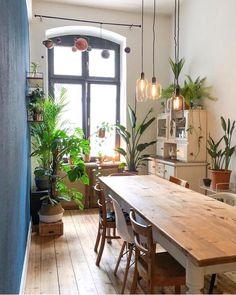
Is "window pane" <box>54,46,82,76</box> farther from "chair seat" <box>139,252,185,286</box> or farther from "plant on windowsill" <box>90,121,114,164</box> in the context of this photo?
"chair seat" <box>139,252,185,286</box>

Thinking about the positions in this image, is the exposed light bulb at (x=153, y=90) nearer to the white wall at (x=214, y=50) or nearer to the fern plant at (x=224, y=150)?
the fern plant at (x=224, y=150)

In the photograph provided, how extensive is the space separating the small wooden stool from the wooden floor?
0.08m

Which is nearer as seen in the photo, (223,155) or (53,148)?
(53,148)

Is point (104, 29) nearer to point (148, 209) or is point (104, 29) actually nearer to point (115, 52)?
point (115, 52)

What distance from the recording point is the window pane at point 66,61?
5.57 m

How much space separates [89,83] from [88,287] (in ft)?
13.1

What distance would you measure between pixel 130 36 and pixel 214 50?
1.81m

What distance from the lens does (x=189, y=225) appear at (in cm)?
200

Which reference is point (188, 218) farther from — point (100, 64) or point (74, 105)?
point (100, 64)

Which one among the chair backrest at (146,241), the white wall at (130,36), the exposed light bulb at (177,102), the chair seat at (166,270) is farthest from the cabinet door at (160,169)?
the chair backrest at (146,241)

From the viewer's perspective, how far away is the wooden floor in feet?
8.64

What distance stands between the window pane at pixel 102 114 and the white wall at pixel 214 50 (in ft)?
5.20

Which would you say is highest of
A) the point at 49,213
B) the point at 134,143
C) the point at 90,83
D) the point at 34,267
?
the point at 90,83

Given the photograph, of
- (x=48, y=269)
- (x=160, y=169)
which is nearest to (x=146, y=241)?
(x=48, y=269)
